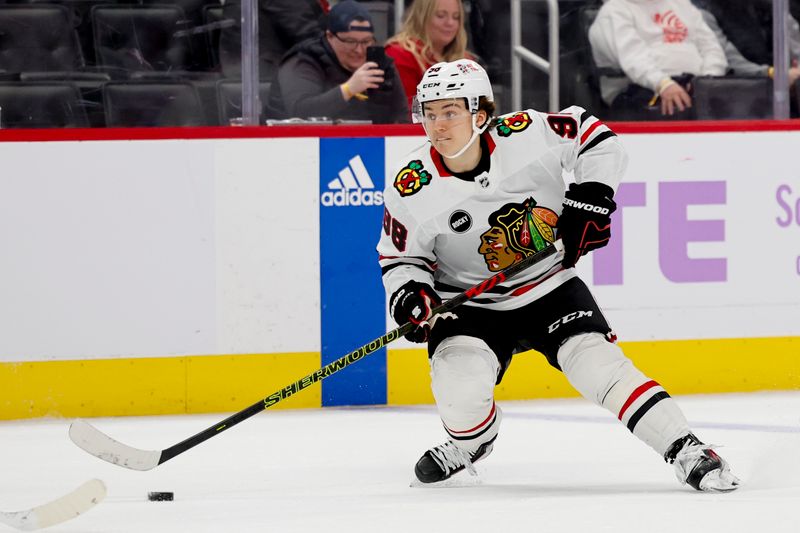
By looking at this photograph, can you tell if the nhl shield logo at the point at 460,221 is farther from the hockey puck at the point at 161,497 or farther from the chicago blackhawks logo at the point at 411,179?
the hockey puck at the point at 161,497

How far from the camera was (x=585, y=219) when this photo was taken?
10.0ft

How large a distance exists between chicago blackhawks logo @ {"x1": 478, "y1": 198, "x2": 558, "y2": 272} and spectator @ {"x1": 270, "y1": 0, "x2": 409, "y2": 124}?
4.17ft

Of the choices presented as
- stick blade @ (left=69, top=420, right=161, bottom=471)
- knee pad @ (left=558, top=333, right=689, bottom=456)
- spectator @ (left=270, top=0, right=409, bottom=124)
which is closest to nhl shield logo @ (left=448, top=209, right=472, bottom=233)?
knee pad @ (left=558, top=333, right=689, bottom=456)

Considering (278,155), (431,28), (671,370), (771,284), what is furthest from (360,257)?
(771,284)

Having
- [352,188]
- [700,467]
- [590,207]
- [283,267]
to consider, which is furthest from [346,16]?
[700,467]

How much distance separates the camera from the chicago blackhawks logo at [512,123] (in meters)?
3.20

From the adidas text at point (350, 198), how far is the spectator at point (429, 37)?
0.40 m

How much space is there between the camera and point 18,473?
11.3 ft

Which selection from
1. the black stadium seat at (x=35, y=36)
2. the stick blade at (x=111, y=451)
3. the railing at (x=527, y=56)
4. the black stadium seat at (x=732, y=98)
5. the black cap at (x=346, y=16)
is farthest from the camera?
the black stadium seat at (x=732, y=98)

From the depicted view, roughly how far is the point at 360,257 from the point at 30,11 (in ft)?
4.04

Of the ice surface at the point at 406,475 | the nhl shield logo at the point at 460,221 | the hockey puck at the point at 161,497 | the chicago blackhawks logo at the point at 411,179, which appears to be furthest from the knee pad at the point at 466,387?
the hockey puck at the point at 161,497

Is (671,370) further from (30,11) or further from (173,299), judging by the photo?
(30,11)

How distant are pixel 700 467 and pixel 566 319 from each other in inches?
18.6

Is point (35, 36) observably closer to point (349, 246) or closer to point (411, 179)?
point (349, 246)
